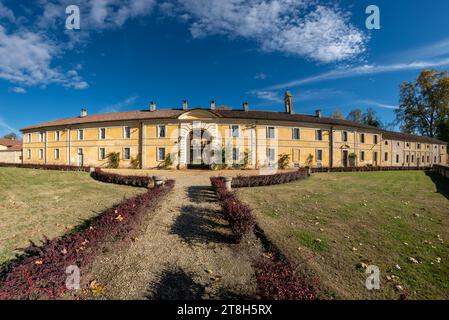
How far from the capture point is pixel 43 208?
25.1 feet

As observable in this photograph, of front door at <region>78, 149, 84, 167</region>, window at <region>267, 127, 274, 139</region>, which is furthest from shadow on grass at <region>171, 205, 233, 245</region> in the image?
front door at <region>78, 149, 84, 167</region>

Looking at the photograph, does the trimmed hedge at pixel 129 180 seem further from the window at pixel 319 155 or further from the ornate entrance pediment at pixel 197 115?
the window at pixel 319 155

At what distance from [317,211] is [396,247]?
273 cm

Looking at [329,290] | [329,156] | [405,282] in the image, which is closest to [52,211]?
[329,290]

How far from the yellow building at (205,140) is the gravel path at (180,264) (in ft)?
61.7

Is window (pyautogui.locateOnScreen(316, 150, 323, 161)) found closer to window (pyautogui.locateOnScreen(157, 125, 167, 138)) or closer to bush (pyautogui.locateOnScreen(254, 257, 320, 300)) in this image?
window (pyautogui.locateOnScreen(157, 125, 167, 138))

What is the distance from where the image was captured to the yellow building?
25.7m

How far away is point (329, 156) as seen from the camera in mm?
29219

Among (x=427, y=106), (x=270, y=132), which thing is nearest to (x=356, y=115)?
(x=427, y=106)

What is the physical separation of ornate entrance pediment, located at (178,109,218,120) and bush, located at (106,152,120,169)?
10473 mm

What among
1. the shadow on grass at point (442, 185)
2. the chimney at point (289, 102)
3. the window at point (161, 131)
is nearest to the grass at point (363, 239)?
the shadow on grass at point (442, 185)

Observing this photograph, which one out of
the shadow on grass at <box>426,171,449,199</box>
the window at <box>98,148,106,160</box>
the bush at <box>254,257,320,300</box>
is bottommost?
the bush at <box>254,257,320,300</box>

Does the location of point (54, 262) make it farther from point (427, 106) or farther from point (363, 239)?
point (427, 106)

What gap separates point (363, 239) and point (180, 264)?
15.5 feet
